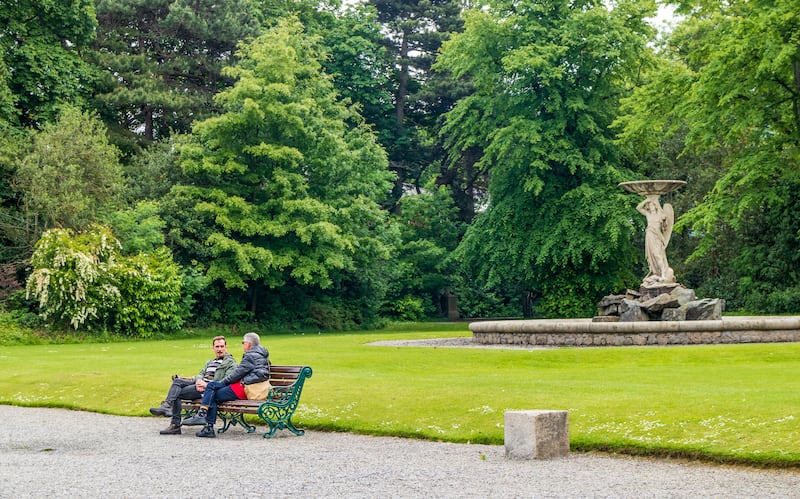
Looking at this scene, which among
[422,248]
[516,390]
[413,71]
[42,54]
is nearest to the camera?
[516,390]

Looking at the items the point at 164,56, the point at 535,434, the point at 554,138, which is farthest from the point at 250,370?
the point at 164,56

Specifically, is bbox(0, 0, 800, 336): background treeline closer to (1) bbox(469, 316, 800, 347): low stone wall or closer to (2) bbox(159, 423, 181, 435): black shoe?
(1) bbox(469, 316, 800, 347): low stone wall

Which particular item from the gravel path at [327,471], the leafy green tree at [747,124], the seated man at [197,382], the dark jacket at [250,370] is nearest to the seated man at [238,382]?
Answer: the dark jacket at [250,370]

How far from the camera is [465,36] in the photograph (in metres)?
46.3

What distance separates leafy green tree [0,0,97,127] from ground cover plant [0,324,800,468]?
18479 millimetres

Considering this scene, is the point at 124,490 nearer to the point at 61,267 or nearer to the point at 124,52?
the point at 61,267

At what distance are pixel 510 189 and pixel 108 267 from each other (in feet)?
63.2

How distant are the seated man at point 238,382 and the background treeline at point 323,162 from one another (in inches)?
863

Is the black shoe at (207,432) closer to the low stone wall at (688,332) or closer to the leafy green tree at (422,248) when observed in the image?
the low stone wall at (688,332)

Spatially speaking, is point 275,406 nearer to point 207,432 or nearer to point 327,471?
point 207,432

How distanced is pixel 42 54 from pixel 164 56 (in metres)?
9.15

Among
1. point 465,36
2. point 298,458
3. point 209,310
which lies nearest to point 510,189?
point 465,36

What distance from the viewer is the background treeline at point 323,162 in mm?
36469

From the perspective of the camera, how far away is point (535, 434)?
464 inches
